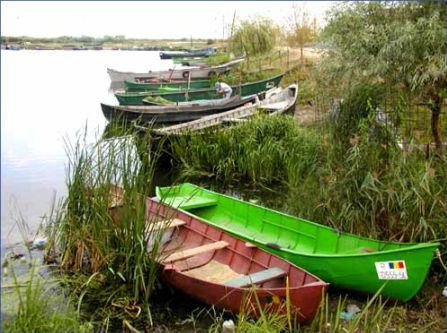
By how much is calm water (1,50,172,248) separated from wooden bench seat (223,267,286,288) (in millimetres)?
1893

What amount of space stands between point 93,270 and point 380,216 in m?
2.70

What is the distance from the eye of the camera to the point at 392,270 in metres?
3.87

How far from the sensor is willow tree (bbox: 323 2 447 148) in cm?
519

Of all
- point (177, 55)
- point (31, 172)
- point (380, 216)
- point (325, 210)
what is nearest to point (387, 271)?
point (380, 216)

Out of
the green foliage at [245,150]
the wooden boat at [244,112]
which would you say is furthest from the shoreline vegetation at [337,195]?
the wooden boat at [244,112]

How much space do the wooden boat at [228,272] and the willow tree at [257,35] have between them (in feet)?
49.9

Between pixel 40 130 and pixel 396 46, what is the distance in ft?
25.3

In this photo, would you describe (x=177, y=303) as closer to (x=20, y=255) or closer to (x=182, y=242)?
(x=182, y=242)

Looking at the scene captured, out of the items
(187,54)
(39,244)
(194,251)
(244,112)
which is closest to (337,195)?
(194,251)

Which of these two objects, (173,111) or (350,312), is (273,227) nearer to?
(350,312)

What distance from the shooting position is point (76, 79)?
60.2 ft

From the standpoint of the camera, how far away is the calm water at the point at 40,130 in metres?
3.30

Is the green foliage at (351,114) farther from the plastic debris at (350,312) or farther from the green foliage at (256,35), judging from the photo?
the green foliage at (256,35)

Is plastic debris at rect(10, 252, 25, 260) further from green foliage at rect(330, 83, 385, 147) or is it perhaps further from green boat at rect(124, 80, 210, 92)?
green boat at rect(124, 80, 210, 92)
